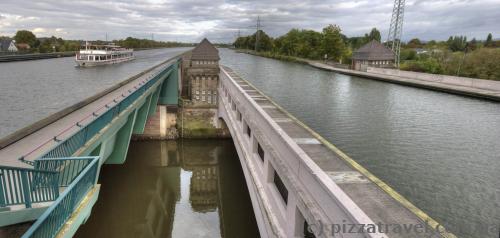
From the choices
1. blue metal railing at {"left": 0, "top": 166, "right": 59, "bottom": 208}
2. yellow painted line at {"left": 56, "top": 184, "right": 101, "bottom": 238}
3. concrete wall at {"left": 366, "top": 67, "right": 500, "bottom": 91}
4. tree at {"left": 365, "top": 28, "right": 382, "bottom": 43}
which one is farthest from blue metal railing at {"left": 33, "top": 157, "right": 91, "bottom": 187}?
tree at {"left": 365, "top": 28, "right": 382, "bottom": 43}

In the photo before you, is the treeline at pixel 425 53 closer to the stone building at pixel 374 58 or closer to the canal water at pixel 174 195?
the stone building at pixel 374 58

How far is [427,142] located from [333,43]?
89205mm

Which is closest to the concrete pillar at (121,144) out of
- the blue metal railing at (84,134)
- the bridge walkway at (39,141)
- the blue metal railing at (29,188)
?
the blue metal railing at (84,134)

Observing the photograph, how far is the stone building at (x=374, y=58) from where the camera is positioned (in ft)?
273

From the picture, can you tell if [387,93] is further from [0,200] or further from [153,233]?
[0,200]

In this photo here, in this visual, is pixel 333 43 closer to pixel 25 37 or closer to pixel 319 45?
pixel 319 45

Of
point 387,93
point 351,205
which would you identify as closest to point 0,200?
point 351,205

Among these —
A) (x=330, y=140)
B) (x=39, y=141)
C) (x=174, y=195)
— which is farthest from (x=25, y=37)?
(x=39, y=141)

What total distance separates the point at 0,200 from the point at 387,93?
5190 centimetres

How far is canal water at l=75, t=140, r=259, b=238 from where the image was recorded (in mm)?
20344

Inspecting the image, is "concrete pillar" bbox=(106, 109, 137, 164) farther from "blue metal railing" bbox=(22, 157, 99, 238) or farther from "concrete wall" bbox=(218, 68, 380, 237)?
"blue metal railing" bbox=(22, 157, 99, 238)

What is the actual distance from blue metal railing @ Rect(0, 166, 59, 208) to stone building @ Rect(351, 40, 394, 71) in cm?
8144

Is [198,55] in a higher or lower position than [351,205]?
higher

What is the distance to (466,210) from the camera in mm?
18156
